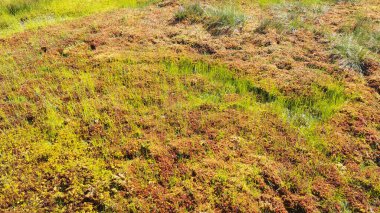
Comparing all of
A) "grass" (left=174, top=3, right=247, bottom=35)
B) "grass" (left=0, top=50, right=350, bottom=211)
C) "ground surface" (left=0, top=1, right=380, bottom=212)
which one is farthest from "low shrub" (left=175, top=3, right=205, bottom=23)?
"grass" (left=0, top=50, right=350, bottom=211)

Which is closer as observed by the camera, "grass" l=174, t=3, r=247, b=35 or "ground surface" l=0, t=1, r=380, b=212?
"ground surface" l=0, t=1, r=380, b=212

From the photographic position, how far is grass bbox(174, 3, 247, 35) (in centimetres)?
1179

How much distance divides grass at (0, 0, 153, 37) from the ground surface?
7.73 ft

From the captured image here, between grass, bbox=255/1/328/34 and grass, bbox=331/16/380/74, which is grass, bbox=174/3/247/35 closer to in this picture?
grass, bbox=255/1/328/34

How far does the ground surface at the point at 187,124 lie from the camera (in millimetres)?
6004

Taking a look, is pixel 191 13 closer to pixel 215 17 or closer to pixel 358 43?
pixel 215 17

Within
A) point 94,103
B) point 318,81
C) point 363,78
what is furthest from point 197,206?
point 363,78

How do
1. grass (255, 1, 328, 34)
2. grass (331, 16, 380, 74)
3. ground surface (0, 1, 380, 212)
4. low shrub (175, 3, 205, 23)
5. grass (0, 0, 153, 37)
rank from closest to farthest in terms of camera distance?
ground surface (0, 1, 380, 212), grass (331, 16, 380, 74), grass (255, 1, 328, 34), low shrub (175, 3, 205, 23), grass (0, 0, 153, 37)

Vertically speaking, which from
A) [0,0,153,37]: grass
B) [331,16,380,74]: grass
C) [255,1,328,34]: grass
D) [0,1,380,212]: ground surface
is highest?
[0,0,153,37]: grass

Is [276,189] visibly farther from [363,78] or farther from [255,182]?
[363,78]

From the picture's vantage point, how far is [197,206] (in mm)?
5805

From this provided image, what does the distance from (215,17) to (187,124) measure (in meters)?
6.13

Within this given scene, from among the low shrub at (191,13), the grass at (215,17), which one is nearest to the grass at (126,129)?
the grass at (215,17)

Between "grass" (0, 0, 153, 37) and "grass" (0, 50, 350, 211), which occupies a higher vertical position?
"grass" (0, 0, 153, 37)
